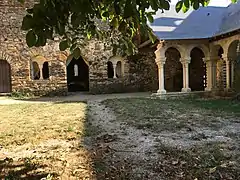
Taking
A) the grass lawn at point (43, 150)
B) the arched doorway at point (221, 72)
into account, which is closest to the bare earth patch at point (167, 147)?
the grass lawn at point (43, 150)

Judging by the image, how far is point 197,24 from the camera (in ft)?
39.4

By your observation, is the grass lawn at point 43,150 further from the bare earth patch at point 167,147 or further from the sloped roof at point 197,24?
the sloped roof at point 197,24

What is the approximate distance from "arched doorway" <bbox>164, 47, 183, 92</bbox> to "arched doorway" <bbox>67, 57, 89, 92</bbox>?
5.26 meters

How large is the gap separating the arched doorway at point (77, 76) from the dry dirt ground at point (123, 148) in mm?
11773

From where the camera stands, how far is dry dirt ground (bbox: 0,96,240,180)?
2.87m

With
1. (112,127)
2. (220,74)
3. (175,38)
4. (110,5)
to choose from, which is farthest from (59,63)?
(110,5)

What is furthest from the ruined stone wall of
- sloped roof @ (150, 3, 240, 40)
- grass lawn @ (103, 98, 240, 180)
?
grass lawn @ (103, 98, 240, 180)

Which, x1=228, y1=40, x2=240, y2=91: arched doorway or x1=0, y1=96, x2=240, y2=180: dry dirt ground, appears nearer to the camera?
x1=0, y1=96, x2=240, y2=180: dry dirt ground

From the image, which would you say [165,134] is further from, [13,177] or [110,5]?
[110,5]

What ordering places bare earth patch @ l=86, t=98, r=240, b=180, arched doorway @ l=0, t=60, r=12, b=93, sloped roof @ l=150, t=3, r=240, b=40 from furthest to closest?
arched doorway @ l=0, t=60, r=12, b=93 → sloped roof @ l=150, t=3, r=240, b=40 → bare earth patch @ l=86, t=98, r=240, b=180

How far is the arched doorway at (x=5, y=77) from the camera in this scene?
13625 mm

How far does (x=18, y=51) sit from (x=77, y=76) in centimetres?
522

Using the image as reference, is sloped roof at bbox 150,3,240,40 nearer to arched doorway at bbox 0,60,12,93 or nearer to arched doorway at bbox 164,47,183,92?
arched doorway at bbox 164,47,183,92

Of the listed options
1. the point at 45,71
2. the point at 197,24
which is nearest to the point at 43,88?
the point at 45,71
